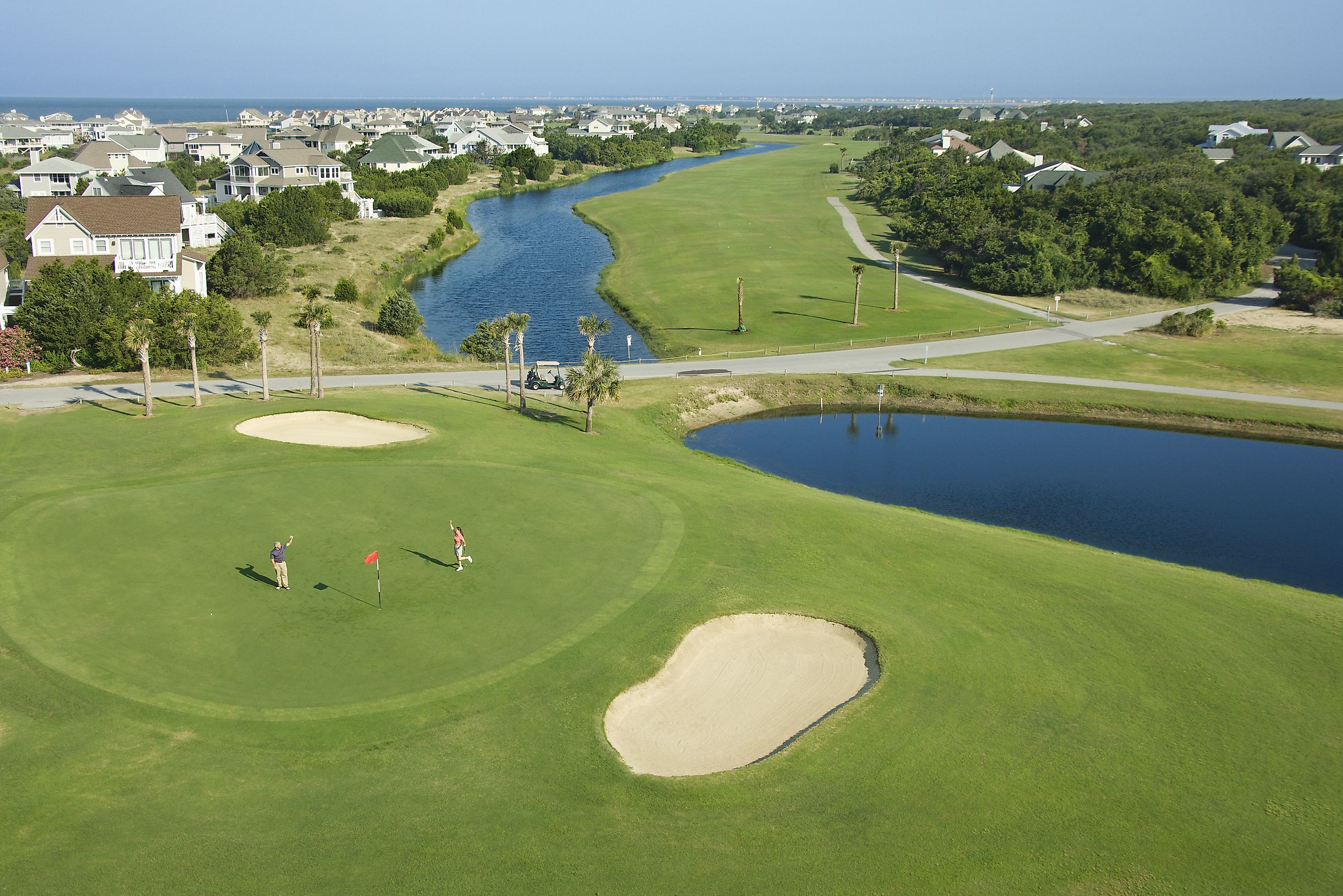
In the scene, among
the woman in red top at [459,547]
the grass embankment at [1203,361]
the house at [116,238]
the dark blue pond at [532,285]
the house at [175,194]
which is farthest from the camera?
the house at [175,194]

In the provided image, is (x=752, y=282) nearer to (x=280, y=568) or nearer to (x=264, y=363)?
(x=264, y=363)

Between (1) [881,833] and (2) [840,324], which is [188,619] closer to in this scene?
(1) [881,833]

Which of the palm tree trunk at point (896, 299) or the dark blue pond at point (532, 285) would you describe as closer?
the dark blue pond at point (532, 285)

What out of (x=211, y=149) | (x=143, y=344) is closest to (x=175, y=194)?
(x=143, y=344)

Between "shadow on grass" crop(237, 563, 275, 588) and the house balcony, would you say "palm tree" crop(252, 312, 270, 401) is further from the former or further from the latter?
"shadow on grass" crop(237, 563, 275, 588)

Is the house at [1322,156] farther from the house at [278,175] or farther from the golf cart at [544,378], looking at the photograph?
the house at [278,175]

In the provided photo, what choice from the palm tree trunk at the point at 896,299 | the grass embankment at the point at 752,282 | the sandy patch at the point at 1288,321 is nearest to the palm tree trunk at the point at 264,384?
the grass embankment at the point at 752,282

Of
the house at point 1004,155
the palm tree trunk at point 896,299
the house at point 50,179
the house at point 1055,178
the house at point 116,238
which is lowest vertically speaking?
the palm tree trunk at point 896,299
